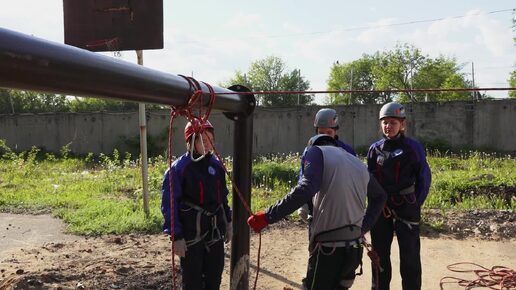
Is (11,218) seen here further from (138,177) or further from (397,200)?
(397,200)

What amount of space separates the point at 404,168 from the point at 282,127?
2067 centimetres

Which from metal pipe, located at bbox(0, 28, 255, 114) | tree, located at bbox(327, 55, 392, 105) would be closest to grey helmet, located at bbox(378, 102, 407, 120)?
metal pipe, located at bbox(0, 28, 255, 114)

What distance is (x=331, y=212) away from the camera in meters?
3.04

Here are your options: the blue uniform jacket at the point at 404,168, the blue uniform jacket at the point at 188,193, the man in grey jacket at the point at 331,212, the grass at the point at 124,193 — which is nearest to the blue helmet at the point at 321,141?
the man in grey jacket at the point at 331,212

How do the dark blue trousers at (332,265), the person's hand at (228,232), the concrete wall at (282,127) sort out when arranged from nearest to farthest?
the dark blue trousers at (332,265) < the person's hand at (228,232) < the concrete wall at (282,127)

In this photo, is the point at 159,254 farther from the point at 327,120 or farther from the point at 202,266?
the point at 327,120

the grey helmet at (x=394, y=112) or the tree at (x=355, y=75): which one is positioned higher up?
the tree at (x=355, y=75)

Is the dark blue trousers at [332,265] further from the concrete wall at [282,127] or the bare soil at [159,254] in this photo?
the concrete wall at [282,127]

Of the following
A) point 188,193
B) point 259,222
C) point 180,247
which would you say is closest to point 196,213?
point 188,193

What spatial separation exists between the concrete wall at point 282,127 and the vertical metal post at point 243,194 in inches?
737

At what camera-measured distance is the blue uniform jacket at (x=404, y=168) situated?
4207 mm

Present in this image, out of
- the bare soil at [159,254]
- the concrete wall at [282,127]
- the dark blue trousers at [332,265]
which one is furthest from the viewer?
the concrete wall at [282,127]

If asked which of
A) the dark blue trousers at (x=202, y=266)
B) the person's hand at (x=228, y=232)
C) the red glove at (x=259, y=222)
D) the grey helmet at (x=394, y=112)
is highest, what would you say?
the grey helmet at (x=394, y=112)

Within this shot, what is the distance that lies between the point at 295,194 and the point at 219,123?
2173 cm
